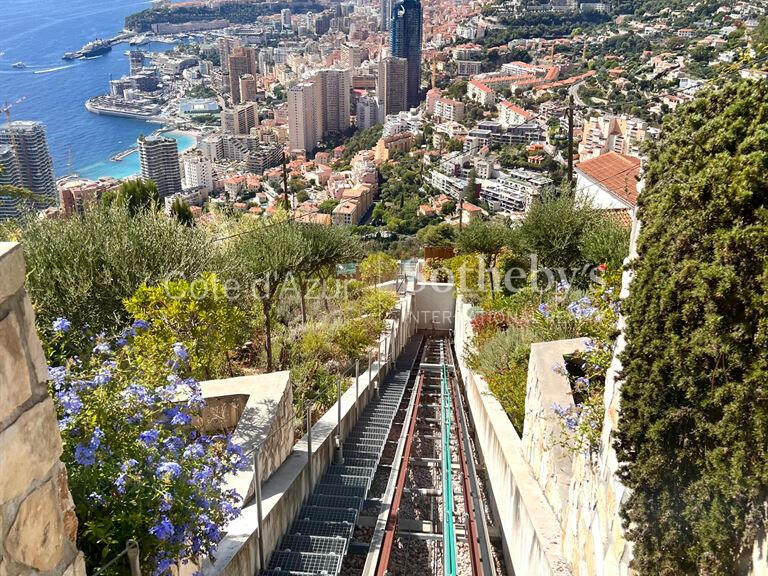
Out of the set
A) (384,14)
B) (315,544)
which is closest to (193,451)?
(315,544)

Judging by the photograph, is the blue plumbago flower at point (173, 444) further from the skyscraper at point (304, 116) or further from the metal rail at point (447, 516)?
the skyscraper at point (304, 116)

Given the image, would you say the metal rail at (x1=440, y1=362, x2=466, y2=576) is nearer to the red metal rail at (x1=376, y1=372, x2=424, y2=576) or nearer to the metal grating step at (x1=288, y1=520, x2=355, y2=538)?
the red metal rail at (x1=376, y1=372, x2=424, y2=576)

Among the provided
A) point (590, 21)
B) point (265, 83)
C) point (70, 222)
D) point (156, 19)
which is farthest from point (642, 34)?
point (156, 19)

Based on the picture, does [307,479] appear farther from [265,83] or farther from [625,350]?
[265,83]

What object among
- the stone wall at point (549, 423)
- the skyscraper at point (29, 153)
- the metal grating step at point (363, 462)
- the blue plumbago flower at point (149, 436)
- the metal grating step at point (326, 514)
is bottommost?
the skyscraper at point (29, 153)

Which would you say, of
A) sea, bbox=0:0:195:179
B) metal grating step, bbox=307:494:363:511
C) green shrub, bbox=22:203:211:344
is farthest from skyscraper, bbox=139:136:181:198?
metal grating step, bbox=307:494:363:511

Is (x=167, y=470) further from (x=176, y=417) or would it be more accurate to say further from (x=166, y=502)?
(x=176, y=417)

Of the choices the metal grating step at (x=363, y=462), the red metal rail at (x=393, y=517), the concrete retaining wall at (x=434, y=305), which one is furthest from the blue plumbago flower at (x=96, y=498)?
the concrete retaining wall at (x=434, y=305)
